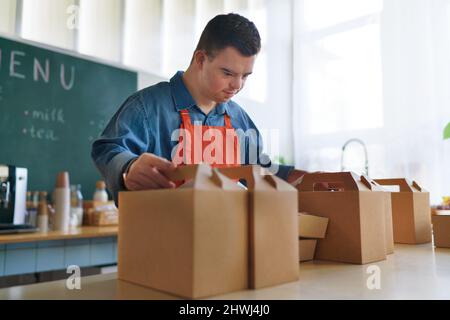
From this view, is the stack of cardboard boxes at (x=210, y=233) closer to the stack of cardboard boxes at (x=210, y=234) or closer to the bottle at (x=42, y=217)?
the stack of cardboard boxes at (x=210, y=234)

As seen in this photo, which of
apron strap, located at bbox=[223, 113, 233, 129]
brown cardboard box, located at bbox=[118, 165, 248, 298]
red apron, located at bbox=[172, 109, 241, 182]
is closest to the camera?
brown cardboard box, located at bbox=[118, 165, 248, 298]

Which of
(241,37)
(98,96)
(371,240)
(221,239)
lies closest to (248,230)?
(221,239)

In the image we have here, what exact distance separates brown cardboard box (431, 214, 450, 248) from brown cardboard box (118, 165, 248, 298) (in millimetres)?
791

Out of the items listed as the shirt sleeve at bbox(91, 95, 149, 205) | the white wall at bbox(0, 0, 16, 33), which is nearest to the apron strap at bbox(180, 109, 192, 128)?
the shirt sleeve at bbox(91, 95, 149, 205)

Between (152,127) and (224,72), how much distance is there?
29cm

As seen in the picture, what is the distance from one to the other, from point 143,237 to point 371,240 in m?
0.52

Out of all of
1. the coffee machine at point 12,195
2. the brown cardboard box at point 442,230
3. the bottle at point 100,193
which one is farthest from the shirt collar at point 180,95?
the bottle at point 100,193

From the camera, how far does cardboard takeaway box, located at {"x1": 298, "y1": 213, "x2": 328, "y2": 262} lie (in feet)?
2.79

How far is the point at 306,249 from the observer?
89 cm

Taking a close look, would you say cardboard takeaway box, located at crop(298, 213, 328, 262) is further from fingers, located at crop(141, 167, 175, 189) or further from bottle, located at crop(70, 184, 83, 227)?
bottle, located at crop(70, 184, 83, 227)

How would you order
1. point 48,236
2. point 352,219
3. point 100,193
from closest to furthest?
point 352,219, point 48,236, point 100,193

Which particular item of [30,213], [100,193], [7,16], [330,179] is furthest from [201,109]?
[7,16]

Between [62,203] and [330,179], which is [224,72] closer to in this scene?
[330,179]

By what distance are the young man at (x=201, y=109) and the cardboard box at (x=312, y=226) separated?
352 millimetres
